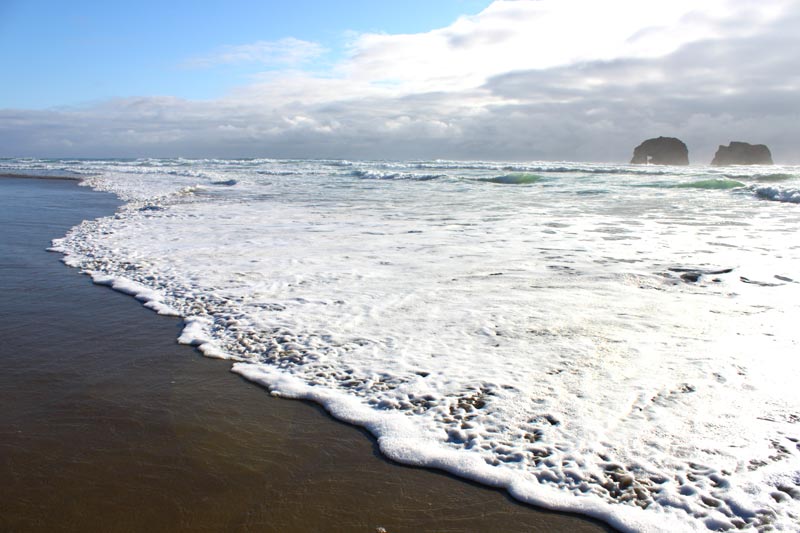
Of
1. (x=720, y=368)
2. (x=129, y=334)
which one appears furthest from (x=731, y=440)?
(x=129, y=334)

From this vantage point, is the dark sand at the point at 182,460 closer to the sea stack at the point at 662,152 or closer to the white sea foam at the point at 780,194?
the white sea foam at the point at 780,194

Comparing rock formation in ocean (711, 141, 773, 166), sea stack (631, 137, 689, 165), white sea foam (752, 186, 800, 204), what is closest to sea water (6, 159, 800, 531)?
white sea foam (752, 186, 800, 204)

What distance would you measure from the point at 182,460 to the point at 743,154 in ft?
323

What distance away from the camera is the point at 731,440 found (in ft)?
10.2

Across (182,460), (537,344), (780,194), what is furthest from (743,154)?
(182,460)

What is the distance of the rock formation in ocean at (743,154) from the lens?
82.6m

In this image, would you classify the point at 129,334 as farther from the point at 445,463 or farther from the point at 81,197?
the point at 81,197

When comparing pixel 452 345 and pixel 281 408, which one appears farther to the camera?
pixel 452 345

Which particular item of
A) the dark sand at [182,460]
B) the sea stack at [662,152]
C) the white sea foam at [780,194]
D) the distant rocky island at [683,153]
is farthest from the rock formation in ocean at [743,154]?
the dark sand at [182,460]

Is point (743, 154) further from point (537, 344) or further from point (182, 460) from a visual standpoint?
point (182, 460)

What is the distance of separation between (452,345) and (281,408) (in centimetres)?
157

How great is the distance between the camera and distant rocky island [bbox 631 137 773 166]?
83.2 meters

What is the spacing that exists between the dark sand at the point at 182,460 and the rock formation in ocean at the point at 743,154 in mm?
94487

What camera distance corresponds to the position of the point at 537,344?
4.61 m
